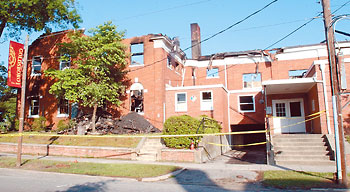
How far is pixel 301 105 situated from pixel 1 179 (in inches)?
758

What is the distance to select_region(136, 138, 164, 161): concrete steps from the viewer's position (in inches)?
541

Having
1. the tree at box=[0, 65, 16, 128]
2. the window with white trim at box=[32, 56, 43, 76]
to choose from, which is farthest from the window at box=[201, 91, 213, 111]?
the tree at box=[0, 65, 16, 128]

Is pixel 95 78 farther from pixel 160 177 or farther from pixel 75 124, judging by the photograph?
pixel 160 177

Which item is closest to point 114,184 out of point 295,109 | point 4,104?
point 295,109

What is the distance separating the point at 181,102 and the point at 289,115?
28.3ft

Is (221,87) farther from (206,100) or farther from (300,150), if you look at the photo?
(300,150)

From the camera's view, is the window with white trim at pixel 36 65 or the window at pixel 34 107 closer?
the window at pixel 34 107

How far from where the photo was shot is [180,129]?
1366 cm

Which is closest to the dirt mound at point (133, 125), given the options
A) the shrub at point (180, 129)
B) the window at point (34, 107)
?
the shrub at point (180, 129)

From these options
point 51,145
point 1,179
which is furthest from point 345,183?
point 51,145

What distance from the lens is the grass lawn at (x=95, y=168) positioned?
10.1m

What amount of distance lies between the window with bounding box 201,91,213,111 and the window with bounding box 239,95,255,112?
3.74 m

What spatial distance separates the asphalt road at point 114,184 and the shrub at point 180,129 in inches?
129

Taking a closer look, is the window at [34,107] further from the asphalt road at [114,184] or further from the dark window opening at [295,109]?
the dark window opening at [295,109]
